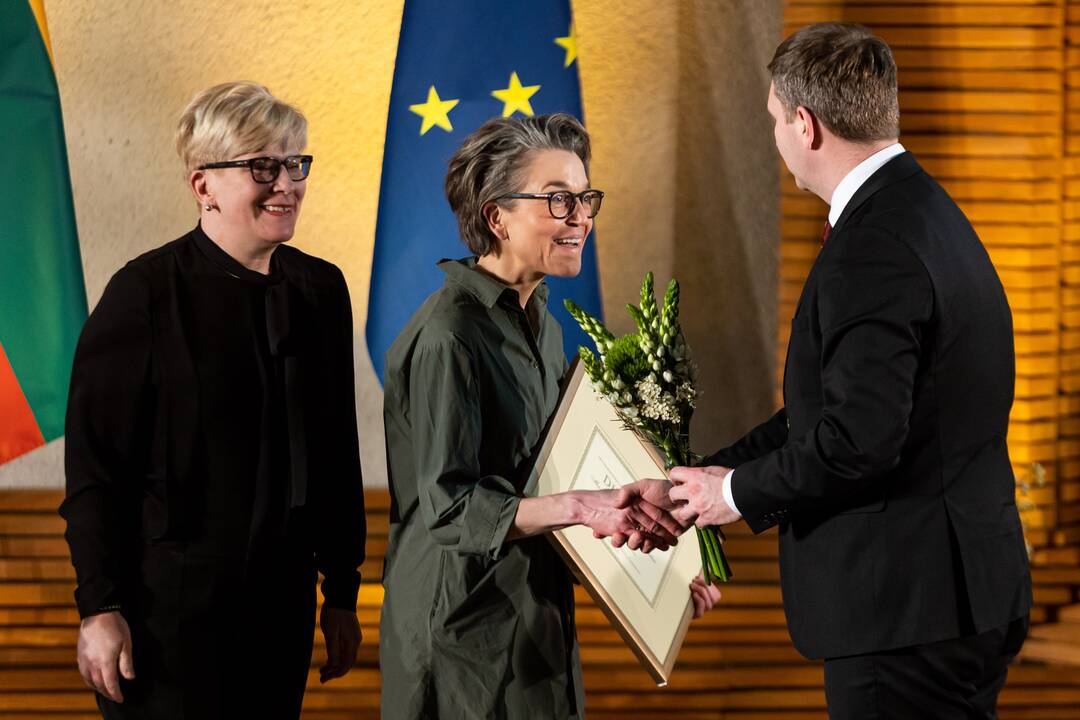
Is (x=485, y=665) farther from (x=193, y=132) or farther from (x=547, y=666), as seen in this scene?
(x=193, y=132)

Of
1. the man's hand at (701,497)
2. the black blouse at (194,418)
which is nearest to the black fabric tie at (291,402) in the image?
the black blouse at (194,418)

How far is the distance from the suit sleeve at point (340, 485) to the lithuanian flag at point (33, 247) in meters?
2.00

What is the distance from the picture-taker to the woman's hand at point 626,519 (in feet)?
8.28

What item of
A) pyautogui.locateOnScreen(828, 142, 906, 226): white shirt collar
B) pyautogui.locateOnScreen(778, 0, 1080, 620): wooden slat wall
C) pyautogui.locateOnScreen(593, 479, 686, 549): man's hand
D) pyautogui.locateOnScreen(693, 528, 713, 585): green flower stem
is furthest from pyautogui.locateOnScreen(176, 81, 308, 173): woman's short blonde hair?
pyautogui.locateOnScreen(778, 0, 1080, 620): wooden slat wall

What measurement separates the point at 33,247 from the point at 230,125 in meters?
2.14

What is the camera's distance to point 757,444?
2.83m

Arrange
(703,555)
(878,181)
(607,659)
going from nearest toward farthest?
(878,181)
(703,555)
(607,659)

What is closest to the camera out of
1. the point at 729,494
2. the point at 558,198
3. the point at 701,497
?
the point at 729,494

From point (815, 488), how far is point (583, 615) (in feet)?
8.79

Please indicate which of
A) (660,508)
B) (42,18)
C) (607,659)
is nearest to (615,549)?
(660,508)

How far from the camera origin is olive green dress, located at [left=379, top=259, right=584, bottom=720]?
8.16ft

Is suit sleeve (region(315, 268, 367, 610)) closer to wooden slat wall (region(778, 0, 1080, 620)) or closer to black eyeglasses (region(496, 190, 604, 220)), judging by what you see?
black eyeglasses (region(496, 190, 604, 220))

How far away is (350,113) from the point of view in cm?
455

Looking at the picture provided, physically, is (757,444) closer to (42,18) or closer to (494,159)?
(494,159)
